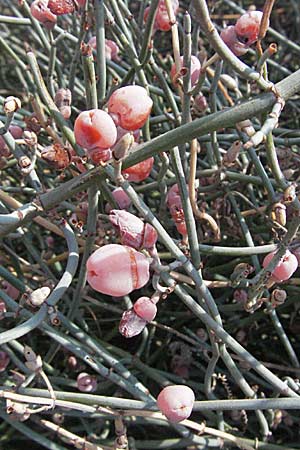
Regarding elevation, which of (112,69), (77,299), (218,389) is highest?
(112,69)

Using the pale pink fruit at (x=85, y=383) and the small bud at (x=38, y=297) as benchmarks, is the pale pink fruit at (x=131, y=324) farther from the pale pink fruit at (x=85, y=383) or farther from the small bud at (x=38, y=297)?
the pale pink fruit at (x=85, y=383)

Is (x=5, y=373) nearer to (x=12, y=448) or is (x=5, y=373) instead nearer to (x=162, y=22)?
(x=12, y=448)

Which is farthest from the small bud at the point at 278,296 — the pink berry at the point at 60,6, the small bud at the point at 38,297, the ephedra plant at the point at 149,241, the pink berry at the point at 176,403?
the pink berry at the point at 60,6

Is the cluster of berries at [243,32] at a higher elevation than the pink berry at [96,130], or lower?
lower

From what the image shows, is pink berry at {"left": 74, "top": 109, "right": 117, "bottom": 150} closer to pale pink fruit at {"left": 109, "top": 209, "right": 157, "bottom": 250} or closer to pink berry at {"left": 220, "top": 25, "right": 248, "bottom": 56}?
pale pink fruit at {"left": 109, "top": 209, "right": 157, "bottom": 250}

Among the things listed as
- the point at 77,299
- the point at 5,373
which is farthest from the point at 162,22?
the point at 5,373

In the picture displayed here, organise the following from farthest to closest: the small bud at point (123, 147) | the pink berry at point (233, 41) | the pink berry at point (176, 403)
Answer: the pink berry at point (233, 41) < the pink berry at point (176, 403) < the small bud at point (123, 147)
